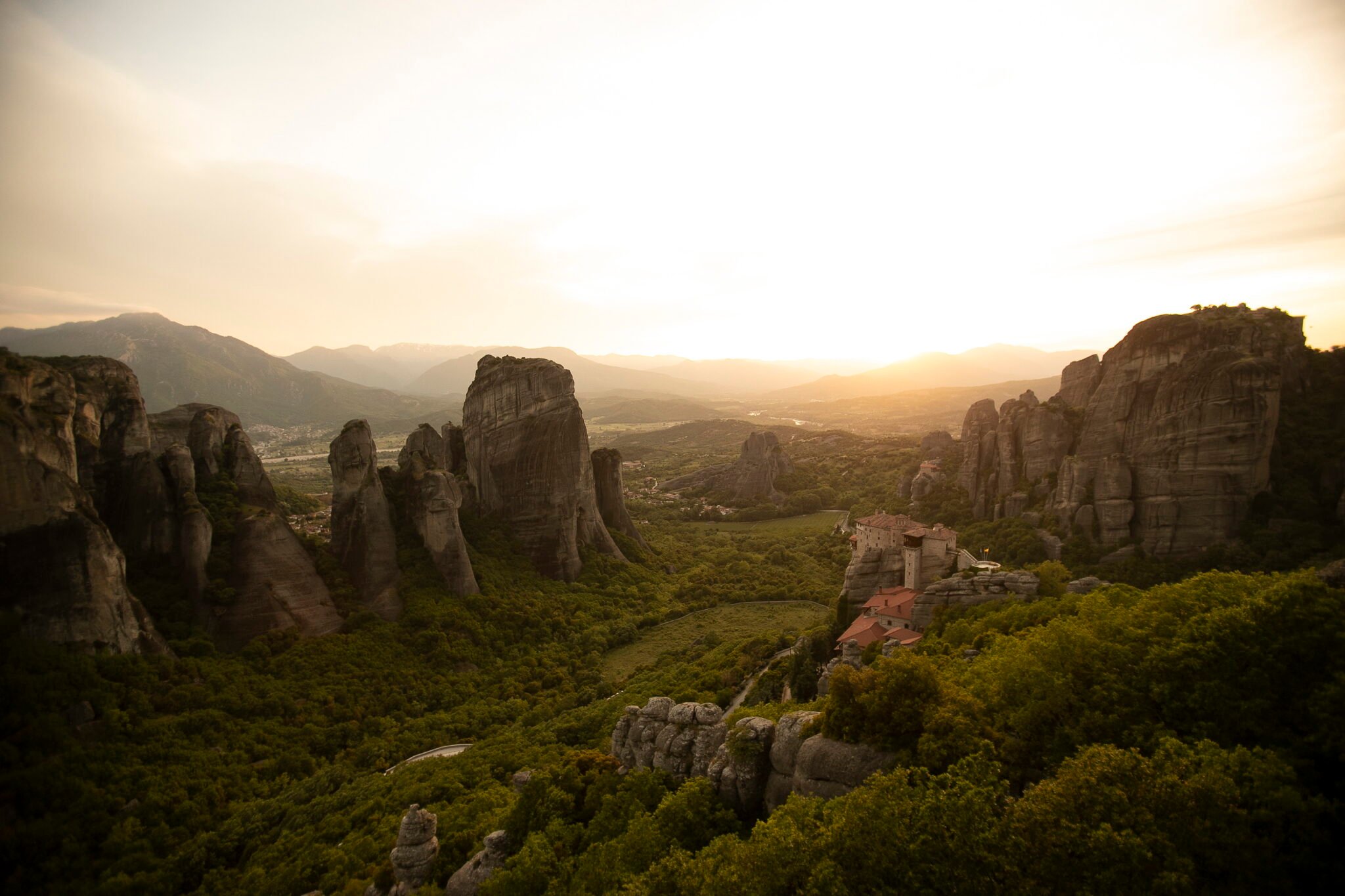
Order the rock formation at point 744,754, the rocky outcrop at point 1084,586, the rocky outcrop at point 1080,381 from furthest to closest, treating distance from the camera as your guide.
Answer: the rocky outcrop at point 1080,381
the rocky outcrop at point 1084,586
the rock formation at point 744,754

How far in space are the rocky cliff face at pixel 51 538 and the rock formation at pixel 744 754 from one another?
26.2 metres

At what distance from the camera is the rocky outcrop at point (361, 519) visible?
143ft

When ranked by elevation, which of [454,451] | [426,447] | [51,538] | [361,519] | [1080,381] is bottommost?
[361,519]

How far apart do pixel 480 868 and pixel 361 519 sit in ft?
106

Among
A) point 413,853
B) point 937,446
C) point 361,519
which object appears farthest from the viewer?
point 937,446

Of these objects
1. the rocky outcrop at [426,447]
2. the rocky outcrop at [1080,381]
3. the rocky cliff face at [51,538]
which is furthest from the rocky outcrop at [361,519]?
the rocky outcrop at [1080,381]

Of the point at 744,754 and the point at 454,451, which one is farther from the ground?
the point at 454,451

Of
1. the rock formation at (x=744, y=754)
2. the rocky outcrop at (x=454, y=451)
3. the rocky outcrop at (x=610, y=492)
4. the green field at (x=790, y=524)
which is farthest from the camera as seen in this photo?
the green field at (x=790, y=524)

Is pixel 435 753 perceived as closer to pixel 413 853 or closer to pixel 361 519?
pixel 413 853

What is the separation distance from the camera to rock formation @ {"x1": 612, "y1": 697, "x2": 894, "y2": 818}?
54.1 feet

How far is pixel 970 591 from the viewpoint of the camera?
3194cm

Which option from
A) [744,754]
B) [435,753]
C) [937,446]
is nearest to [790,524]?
[937,446]

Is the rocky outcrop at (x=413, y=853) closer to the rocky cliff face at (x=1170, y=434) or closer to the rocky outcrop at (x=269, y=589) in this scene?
the rocky outcrop at (x=269, y=589)

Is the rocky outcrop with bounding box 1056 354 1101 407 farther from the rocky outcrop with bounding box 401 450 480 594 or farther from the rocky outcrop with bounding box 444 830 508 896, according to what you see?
the rocky outcrop with bounding box 444 830 508 896
